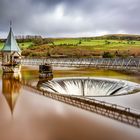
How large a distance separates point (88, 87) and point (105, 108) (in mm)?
10606

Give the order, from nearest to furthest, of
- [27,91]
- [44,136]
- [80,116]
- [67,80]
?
[44,136] < [80,116] < [27,91] < [67,80]

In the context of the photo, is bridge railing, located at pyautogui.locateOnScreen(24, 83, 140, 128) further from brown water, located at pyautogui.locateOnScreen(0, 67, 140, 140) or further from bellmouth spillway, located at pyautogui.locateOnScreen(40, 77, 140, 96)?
bellmouth spillway, located at pyautogui.locateOnScreen(40, 77, 140, 96)

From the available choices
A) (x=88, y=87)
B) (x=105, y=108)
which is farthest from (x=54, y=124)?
(x=88, y=87)

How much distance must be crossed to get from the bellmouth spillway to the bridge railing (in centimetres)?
444

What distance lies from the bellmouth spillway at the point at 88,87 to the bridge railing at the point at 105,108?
14.6ft

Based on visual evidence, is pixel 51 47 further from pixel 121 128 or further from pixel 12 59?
pixel 121 128

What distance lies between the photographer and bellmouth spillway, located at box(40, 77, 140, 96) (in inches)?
1030

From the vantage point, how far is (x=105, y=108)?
18.0m

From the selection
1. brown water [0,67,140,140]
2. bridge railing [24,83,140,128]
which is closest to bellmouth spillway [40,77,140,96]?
bridge railing [24,83,140,128]

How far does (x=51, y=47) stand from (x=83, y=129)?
238 feet

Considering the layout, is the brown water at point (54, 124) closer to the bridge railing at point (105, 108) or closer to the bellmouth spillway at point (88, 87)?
the bridge railing at point (105, 108)

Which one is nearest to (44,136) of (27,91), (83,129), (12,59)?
(83,129)

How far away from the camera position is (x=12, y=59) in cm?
4112

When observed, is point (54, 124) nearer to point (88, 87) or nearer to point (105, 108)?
point (105, 108)
